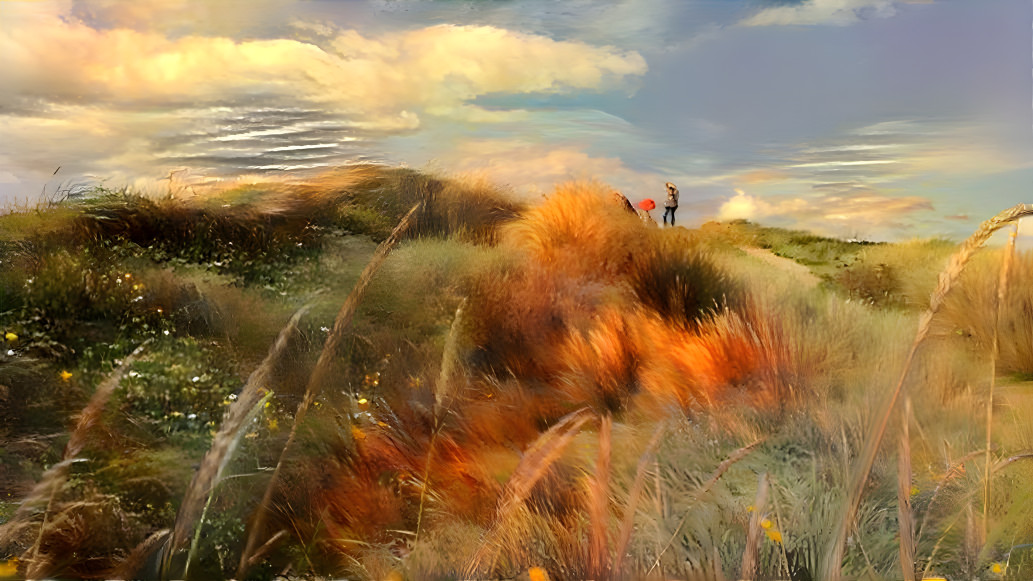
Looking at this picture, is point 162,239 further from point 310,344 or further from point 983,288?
point 983,288

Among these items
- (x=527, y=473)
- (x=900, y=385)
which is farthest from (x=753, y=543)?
(x=527, y=473)

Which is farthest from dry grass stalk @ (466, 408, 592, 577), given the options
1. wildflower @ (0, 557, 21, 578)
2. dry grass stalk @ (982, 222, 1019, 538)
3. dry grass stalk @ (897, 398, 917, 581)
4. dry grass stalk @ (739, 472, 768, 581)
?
wildflower @ (0, 557, 21, 578)

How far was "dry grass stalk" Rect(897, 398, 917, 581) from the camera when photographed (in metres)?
1.53

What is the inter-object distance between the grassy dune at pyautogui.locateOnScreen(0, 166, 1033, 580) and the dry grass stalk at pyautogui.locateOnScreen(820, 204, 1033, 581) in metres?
0.03

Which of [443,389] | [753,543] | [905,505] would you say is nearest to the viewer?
[905,505]

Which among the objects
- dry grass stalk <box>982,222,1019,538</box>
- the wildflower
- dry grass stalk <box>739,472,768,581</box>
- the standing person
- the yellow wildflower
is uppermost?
the standing person

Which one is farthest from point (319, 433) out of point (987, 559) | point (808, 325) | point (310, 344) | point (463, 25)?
point (987, 559)

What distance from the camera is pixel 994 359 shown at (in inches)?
79.3

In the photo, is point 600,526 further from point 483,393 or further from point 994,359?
point 994,359

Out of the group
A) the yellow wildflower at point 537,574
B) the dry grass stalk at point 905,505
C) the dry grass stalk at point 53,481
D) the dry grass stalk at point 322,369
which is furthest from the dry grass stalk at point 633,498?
the dry grass stalk at point 53,481

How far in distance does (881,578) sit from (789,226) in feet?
3.25

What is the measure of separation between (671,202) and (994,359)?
40.1 inches

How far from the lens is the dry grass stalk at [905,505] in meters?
1.53

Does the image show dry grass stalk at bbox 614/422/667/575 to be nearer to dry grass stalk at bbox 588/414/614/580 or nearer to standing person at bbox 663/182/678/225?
dry grass stalk at bbox 588/414/614/580
